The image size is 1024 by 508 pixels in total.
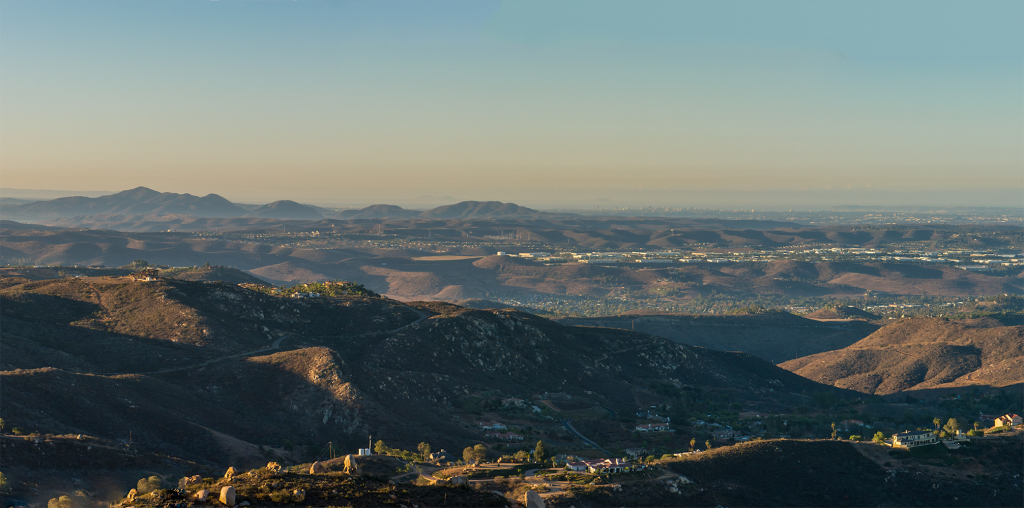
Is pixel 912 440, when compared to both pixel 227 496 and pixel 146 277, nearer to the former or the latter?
pixel 227 496

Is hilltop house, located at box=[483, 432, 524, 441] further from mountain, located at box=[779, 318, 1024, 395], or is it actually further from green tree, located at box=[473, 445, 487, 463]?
mountain, located at box=[779, 318, 1024, 395]

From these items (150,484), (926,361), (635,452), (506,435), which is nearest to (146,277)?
(506,435)

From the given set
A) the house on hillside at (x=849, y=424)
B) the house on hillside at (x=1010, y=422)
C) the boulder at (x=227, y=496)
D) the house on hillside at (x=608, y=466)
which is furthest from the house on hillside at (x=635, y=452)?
the boulder at (x=227, y=496)

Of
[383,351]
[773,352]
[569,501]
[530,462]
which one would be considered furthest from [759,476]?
[773,352]

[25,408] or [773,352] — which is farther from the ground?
[25,408]

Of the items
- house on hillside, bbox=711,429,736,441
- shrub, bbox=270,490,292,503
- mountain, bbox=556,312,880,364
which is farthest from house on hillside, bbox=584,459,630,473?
mountain, bbox=556,312,880,364

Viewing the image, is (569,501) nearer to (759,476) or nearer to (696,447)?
(759,476)
